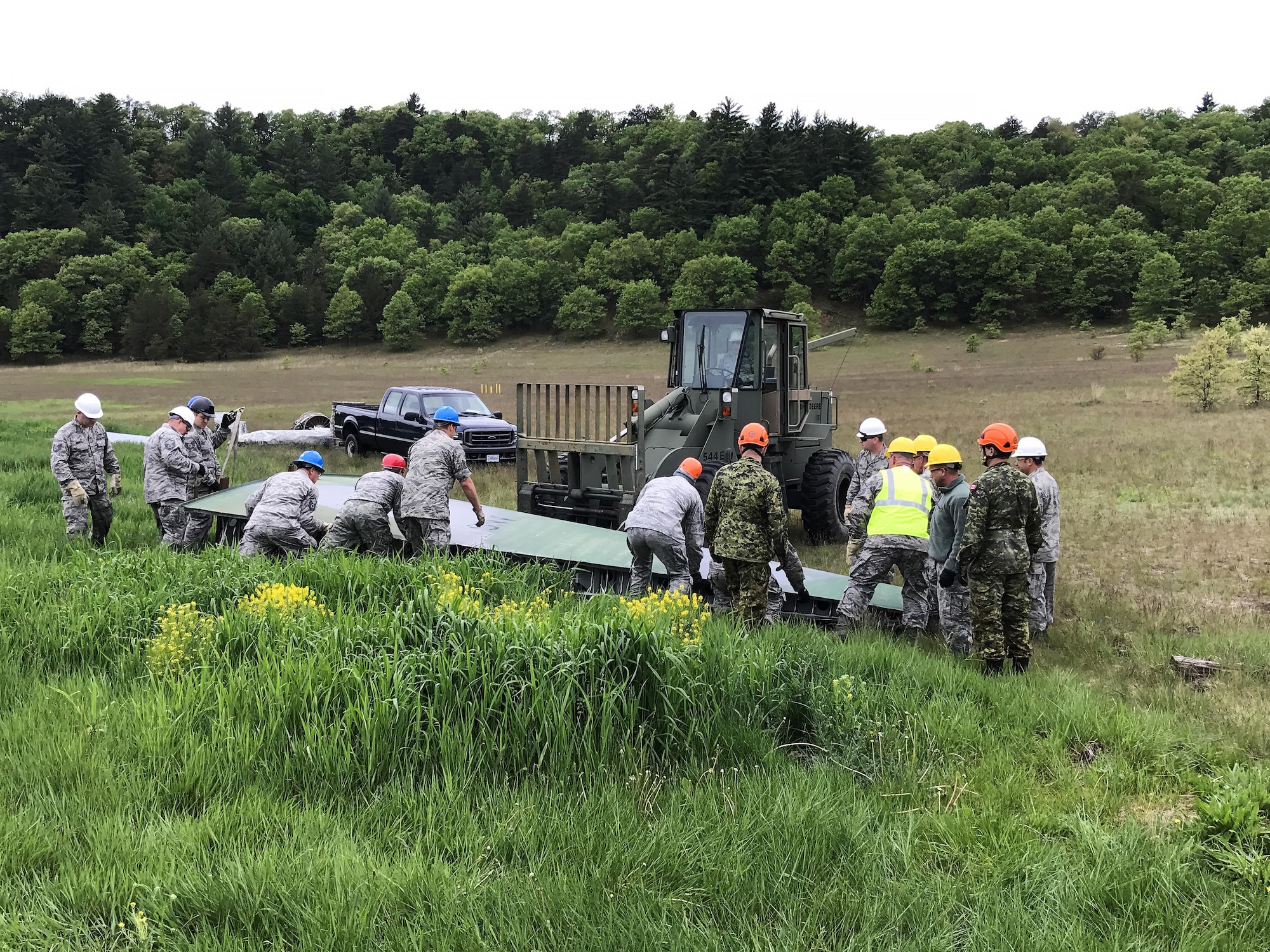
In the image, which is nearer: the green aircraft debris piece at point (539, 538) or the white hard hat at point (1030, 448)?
the white hard hat at point (1030, 448)

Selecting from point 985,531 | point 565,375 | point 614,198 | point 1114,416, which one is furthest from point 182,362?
point 985,531

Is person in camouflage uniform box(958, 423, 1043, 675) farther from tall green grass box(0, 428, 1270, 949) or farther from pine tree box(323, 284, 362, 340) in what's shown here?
pine tree box(323, 284, 362, 340)

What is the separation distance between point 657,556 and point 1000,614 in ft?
9.24

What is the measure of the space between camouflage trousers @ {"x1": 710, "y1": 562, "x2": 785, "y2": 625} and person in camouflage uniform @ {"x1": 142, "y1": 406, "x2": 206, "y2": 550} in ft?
18.7

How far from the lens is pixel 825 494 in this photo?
12023mm

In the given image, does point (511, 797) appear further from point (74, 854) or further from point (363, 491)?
point (363, 491)

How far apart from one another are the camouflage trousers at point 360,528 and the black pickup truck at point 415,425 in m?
9.24

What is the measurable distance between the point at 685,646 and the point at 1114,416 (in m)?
24.1

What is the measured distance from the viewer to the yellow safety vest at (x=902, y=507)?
7465mm

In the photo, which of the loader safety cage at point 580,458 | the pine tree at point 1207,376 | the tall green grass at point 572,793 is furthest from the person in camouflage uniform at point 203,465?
the pine tree at point 1207,376

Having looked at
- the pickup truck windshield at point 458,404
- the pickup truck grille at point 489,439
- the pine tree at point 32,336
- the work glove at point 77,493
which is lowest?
the pickup truck grille at point 489,439

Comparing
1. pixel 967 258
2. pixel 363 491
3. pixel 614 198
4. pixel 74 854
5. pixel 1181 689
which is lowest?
pixel 1181 689

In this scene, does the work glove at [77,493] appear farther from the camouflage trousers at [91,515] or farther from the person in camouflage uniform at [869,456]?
the person in camouflage uniform at [869,456]

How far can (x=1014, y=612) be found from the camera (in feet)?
21.7
